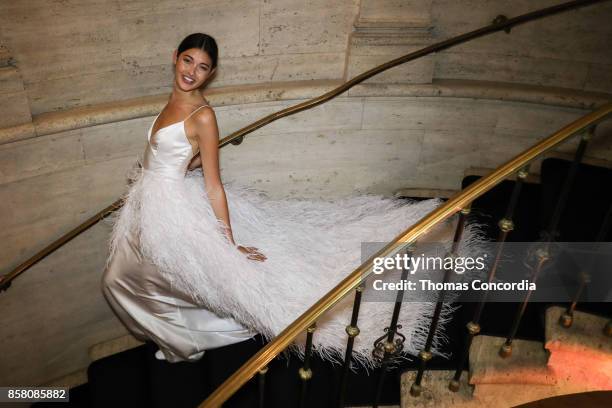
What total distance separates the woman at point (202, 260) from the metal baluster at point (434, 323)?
0.33 m

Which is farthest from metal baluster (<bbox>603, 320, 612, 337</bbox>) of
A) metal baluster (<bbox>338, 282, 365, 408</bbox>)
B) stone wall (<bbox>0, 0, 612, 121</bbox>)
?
stone wall (<bbox>0, 0, 612, 121</bbox>)

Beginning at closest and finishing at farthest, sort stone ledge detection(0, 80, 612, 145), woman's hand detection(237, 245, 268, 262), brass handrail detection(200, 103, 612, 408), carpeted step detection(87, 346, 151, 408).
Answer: brass handrail detection(200, 103, 612, 408), woman's hand detection(237, 245, 268, 262), stone ledge detection(0, 80, 612, 145), carpeted step detection(87, 346, 151, 408)

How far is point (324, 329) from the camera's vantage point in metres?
3.02

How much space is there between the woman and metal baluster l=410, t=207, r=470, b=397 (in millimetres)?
326

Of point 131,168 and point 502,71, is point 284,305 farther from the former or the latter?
point 502,71

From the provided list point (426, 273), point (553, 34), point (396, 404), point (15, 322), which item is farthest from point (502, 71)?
point (15, 322)

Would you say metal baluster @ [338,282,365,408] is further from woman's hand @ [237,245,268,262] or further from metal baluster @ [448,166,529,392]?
woman's hand @ [237,245,268,262]

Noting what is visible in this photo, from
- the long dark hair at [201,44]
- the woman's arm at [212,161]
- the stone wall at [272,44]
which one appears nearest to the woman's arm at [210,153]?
the woman's arm at [212,161]

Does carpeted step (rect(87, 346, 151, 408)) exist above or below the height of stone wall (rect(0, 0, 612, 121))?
below

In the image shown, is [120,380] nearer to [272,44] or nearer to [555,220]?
[272,44]

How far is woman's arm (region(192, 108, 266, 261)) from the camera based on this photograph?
2.85 metres

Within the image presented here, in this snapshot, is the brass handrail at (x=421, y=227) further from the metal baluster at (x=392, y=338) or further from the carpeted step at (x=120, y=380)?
the carpeted step at (x=120, y=380)

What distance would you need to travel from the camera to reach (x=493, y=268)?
7.87 feet

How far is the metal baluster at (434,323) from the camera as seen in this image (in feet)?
7.22
